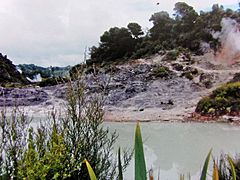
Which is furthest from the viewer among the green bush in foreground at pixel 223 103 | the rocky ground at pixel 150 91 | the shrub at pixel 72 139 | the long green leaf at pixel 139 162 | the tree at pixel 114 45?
the tree at pixel 114 45

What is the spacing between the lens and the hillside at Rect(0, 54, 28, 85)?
2661 centimetres

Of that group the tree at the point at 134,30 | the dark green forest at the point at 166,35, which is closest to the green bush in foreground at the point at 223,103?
the dark green forest at the point at 166,35

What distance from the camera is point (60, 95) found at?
18875 mm

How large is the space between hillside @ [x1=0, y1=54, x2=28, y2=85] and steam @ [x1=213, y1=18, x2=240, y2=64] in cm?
1315

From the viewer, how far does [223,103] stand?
14078 mm

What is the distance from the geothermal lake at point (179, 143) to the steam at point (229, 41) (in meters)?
10.5

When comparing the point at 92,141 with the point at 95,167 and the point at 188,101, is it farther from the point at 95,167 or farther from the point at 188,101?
the point at 188,101

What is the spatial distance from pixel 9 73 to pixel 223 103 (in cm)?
1809

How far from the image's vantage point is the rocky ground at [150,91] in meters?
15.3

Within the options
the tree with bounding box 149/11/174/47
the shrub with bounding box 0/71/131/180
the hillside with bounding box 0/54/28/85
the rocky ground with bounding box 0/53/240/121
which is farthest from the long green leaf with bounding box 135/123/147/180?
the tree with bounding box 149/11/174/47

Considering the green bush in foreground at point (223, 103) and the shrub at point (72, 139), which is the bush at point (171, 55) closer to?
the green bush in foreground at point (223, 103)

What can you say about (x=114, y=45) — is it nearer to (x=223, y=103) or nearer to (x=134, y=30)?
(x=134, y=30)

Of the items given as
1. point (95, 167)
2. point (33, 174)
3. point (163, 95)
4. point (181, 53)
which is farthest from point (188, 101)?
point (33, 174)

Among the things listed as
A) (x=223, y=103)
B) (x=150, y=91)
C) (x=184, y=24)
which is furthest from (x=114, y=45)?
(x=223, y=103)
